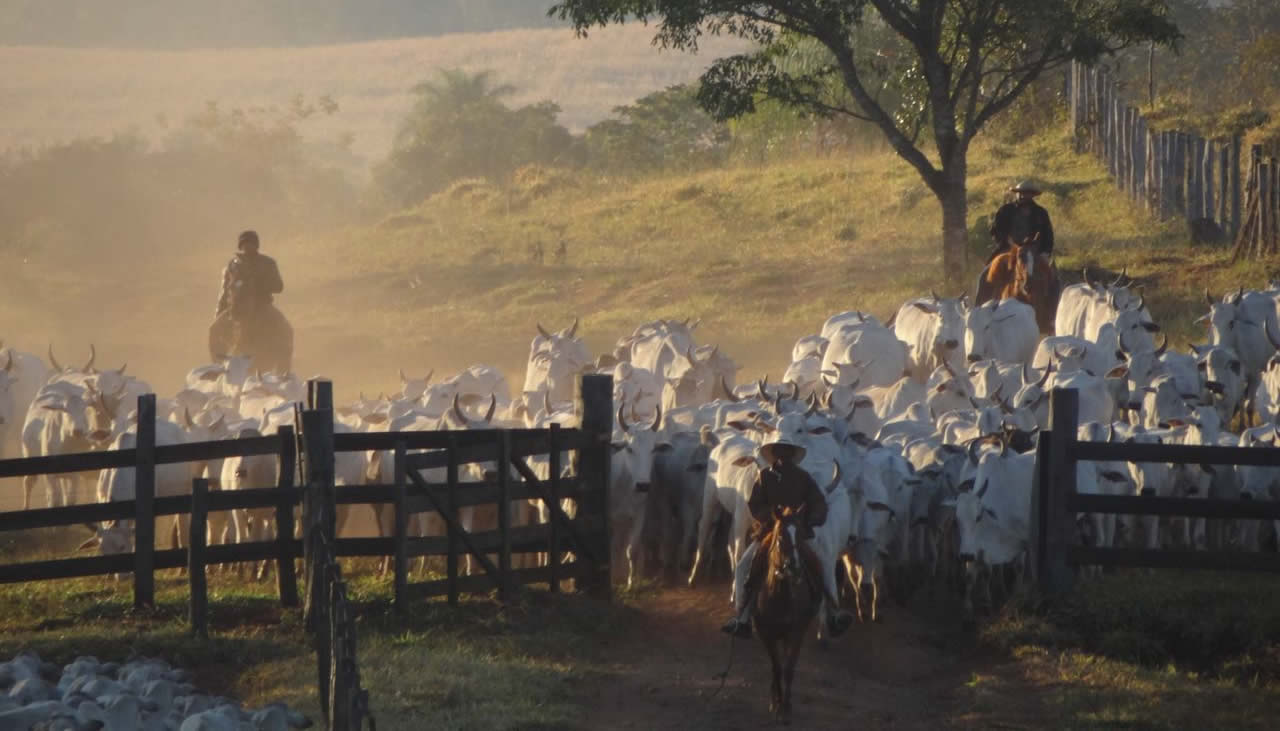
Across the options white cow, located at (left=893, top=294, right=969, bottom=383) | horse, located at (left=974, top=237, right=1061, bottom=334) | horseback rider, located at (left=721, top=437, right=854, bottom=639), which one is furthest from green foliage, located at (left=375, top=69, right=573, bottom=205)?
horseback rider, located at (left=721, top=437, right=854, bottom=639)

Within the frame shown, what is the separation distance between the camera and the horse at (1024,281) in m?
21.9

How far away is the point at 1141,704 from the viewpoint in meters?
10.9

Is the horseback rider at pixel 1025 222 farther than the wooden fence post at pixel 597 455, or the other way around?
the horseback rider at pixel 1025 222

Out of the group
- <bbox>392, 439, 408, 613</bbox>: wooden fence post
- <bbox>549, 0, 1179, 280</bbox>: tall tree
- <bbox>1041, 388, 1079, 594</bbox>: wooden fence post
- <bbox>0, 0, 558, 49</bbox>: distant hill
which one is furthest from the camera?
<bbox>0, 0, 558, 49</bbox>: distant hill

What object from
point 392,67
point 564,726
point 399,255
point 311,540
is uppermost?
point 392,67

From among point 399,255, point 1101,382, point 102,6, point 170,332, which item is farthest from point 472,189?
point 102,6

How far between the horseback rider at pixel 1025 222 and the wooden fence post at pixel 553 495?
9.94 metres

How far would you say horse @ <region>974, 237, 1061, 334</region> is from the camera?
21922mm

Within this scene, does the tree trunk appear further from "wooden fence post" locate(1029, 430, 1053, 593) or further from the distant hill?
the distant hill

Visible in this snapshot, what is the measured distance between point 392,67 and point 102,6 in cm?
2416

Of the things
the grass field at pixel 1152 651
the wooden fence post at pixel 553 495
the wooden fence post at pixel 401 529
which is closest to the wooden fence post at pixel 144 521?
the wooden fence post at pixel 401 529

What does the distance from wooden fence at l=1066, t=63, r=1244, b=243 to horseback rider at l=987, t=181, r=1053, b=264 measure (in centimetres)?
474

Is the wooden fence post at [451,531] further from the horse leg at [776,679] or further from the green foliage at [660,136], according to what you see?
the green foliage at [660,136]

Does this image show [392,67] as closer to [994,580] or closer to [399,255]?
[399,255]
